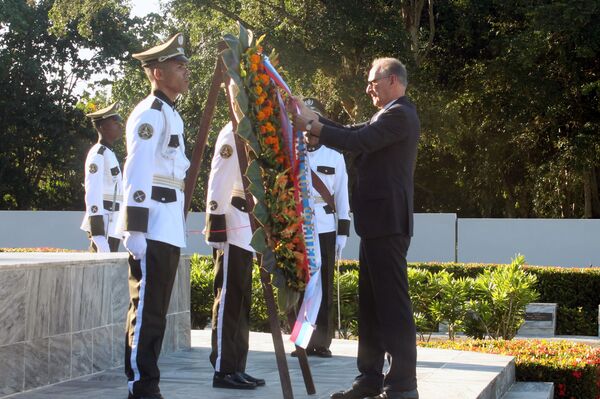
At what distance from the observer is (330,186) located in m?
8.61

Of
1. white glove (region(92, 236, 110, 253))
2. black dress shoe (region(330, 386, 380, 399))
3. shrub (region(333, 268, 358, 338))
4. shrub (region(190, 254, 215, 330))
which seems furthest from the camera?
shrub (region(190, 254, 215, 330))

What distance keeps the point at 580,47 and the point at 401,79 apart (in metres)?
21.2

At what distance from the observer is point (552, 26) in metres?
24.4

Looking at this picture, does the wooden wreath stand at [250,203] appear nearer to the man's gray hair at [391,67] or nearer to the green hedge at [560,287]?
the man's gray hair at [391,67]

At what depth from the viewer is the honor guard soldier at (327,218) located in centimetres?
815

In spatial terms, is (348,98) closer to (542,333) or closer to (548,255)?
(548,255)

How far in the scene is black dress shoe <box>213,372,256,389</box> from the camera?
645 cm

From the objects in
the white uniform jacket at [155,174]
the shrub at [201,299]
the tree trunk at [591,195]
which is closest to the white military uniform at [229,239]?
the white uniform jacket at [155,174]

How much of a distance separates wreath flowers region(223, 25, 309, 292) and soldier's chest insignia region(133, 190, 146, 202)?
1.97ft

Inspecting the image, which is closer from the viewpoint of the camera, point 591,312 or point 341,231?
point 341,231

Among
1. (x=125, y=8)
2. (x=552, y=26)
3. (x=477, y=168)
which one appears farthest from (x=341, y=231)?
(x=477, y=168)

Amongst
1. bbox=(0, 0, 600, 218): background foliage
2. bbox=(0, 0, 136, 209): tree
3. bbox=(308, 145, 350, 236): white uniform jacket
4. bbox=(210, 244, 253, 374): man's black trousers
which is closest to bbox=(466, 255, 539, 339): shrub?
bbox=(308, 145, 350, 236): white uniform jacket

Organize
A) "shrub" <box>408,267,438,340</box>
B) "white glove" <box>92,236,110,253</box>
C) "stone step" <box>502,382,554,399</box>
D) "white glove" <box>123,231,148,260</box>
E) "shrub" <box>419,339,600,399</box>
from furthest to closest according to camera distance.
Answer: "shrub" <box>408,267,438,340</box> < "white glove" <box>92,236,110,253</box> < "shrub" <box>419,339,600,399</box> < "stone step" <box>502,382,554,399</box> < "white glove" <box>123,231,148,260</box>

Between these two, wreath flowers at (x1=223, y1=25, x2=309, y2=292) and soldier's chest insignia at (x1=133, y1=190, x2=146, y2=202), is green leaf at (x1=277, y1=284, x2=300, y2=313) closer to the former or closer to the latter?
wreath flowers at (x1=223, y1=25, x2=309, y2=292)
